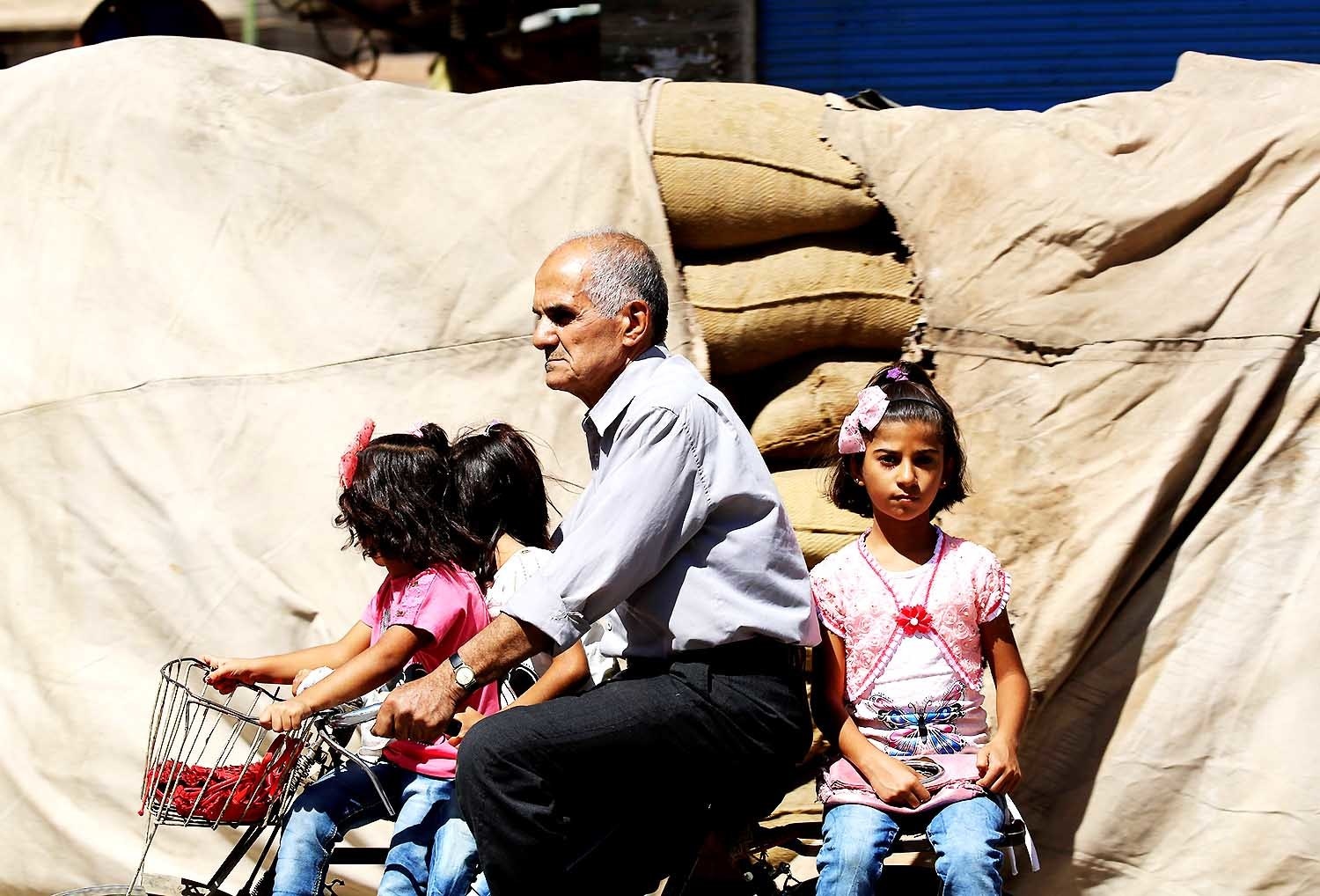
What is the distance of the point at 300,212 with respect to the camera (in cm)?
362

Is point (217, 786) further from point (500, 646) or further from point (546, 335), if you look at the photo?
point (546, 335)

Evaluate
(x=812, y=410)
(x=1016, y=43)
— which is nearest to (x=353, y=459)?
(x=812, y=410)

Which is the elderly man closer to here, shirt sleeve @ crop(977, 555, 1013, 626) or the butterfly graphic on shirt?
the butterfly graphic on shirt

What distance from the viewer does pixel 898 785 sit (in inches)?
97.5

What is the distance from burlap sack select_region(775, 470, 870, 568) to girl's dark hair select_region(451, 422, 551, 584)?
24.0 inches

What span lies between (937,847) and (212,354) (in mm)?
2130

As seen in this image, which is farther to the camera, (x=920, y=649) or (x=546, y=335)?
(x=920, y=649)

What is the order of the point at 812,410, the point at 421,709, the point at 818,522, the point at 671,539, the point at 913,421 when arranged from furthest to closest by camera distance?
the point at 812,410
the point at 818,522
the point at 913,421
the point at 671,539
the point at 421,709

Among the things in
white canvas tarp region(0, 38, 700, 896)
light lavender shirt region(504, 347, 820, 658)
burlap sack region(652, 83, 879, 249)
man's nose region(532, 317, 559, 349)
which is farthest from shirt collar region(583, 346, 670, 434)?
burlap sack region(652, 83, 879, 249)

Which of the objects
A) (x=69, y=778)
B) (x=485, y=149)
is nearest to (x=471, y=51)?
(x=485, y=149)

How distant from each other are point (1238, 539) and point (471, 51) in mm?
5778

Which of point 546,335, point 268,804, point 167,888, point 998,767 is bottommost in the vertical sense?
point 167,888

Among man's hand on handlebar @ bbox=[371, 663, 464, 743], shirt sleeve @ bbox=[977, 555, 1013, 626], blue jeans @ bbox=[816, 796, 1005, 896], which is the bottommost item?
blue jeans @ bbox=[816, 796, 1005, 896]

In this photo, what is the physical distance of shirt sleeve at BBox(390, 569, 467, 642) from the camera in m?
2.73
